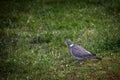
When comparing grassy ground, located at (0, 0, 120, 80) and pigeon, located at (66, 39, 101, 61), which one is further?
pigeon, located at (66, 39, 101, 61)

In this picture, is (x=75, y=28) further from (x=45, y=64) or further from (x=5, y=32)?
(x=45, y=64)

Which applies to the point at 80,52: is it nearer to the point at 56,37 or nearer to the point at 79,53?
the point at 79,53

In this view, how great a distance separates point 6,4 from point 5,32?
5.22 m

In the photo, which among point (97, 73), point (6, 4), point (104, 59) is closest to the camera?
point (97, 73)

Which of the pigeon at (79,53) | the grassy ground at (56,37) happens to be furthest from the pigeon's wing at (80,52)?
the grassy ground at (56,37)

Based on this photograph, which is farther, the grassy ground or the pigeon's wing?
the pigeon's wing

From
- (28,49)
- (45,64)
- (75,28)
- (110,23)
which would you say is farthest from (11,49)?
(110,23)

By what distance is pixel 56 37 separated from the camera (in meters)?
16.6

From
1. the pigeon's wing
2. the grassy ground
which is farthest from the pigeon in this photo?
the grassy ground

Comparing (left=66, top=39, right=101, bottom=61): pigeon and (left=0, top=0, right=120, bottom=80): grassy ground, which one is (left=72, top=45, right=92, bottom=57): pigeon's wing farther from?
(left=0, top=0, right=120, bottom=80): grassy ground

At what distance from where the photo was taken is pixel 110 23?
61.2 feet

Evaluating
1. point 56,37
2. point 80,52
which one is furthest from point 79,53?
point 56,37

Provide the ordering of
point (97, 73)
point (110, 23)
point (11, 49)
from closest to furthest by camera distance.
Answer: point (97, 73), point (11, 49), point (110, 23)

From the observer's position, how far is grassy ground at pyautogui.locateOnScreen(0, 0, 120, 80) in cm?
1286
